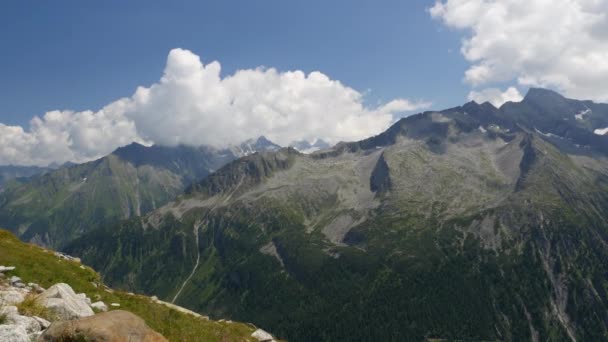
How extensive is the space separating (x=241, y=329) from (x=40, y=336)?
2693 centimetres

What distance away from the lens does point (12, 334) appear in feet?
48.6

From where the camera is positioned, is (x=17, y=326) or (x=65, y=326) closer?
(x=17, y=326)

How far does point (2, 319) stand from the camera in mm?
16453

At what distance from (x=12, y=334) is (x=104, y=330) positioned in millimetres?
2898

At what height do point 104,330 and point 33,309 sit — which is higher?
point 33,309

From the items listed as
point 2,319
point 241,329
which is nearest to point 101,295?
point 241,329

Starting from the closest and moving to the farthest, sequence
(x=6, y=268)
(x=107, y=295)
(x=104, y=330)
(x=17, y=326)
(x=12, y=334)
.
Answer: (x=12, y=334) → (x=17, y=326) → (x=104, y=330) → (x=6, y=268) → (x=107, y=295)

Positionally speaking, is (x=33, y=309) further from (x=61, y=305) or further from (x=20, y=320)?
(x=61, y=305)

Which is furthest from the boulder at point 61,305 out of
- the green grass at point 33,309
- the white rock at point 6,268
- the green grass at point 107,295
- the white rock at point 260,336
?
the white rock at point 6,268

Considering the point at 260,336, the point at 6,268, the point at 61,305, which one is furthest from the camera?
the point at 260,336

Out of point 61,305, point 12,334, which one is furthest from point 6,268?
point 12,334

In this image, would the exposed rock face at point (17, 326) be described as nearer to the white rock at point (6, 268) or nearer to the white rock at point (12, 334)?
the white rock at point (12, 334)

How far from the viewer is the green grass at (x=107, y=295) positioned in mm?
34000

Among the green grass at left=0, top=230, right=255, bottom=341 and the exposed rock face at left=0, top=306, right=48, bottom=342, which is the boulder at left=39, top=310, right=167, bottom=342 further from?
the green grass at left=0, top=230, right=255, bottom=341
